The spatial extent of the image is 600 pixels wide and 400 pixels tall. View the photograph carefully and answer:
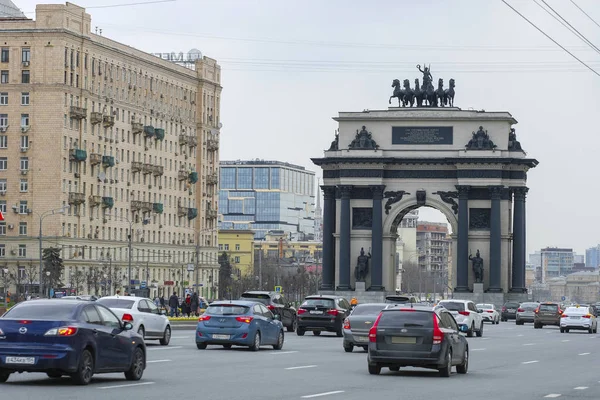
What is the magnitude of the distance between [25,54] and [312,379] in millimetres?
95489

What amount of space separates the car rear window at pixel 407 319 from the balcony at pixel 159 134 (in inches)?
4322

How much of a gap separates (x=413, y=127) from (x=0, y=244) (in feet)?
119

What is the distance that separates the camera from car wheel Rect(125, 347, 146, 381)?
2879 cm

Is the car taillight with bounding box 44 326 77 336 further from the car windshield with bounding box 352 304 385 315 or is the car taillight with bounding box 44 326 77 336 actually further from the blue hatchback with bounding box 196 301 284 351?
the car windshield with bounding box 352 304 385 315

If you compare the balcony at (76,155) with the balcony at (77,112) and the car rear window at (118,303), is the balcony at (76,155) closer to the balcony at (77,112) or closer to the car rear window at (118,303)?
the balcony at (77,112)

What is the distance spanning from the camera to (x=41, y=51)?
122 meters

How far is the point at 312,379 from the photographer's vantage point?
3097cm

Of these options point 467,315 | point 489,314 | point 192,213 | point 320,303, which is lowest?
point 489,314

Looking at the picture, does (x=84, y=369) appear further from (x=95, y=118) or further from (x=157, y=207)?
(x=157, y=207)

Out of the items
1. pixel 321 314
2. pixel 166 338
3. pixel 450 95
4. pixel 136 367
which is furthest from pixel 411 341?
pixel 450 95

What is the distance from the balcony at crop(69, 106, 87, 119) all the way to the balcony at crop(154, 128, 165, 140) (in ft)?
52.2

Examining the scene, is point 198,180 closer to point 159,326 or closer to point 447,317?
point 159,326

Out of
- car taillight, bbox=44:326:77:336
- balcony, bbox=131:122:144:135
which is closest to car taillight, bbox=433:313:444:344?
car taillight, bbox=44:326:77:336

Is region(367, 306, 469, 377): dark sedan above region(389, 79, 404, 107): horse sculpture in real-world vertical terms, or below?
below
